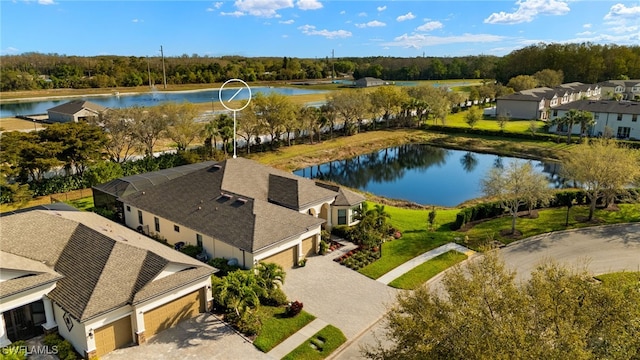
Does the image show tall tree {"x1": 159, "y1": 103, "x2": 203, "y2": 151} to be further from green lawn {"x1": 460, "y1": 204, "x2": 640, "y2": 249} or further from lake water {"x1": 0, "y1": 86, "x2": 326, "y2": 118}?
lake water {"x1": 0, "y1": 86, "x2": 326, "y2": 118}

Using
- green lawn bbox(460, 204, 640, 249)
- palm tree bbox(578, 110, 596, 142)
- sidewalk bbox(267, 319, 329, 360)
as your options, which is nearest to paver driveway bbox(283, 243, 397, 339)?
sidewalk bbox(267, 319, 329, 360)

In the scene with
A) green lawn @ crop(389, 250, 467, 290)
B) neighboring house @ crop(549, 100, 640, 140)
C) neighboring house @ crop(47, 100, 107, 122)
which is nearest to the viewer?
green lawn @ crop(389, 250, 467, 290)

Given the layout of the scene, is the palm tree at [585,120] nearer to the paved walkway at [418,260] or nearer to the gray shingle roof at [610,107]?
the gray shingle roof at [610,107]

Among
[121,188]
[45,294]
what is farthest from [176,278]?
[121,188]

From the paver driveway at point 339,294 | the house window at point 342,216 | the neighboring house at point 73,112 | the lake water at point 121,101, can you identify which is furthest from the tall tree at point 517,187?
the lake water at point 121,101

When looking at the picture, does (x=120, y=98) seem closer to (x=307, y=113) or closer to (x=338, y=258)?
(x=307, y=113)

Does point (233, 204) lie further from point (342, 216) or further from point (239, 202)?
point (342, 216)
